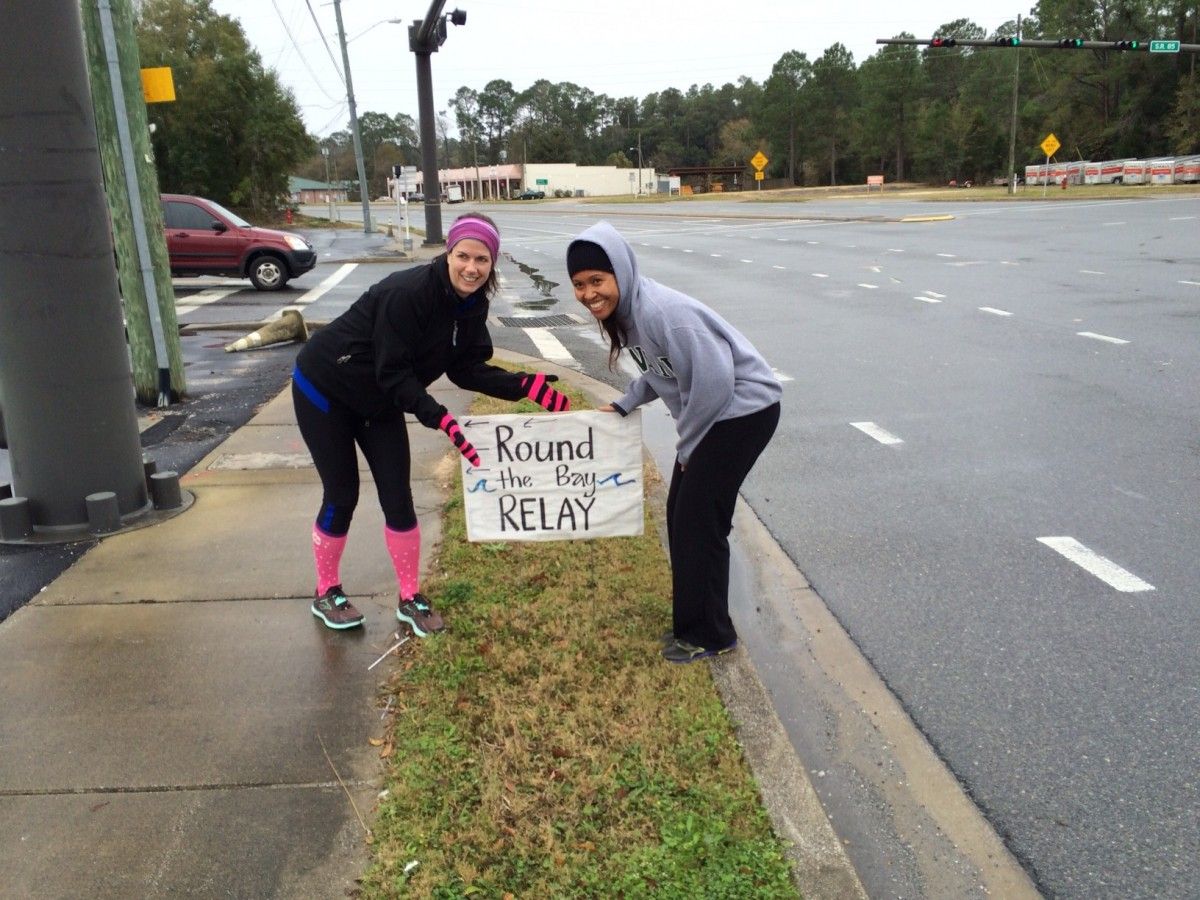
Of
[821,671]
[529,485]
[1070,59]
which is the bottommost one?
[821,671]

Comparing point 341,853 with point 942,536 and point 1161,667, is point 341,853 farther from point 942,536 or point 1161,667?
point 942,536

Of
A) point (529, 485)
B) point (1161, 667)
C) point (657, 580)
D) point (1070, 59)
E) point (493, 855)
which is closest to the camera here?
point (493, 855)

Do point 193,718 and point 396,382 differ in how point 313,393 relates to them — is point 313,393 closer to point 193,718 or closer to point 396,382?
point 396,382

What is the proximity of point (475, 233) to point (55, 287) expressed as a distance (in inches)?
104

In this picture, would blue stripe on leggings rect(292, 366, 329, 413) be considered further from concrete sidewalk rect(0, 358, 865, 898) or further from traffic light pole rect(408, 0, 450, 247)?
traffic light pole rect(408, 0, 450, 247)

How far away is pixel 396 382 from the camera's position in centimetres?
366

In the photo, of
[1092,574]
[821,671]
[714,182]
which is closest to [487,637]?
[821,671]

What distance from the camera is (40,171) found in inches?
194

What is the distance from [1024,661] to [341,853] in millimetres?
2635

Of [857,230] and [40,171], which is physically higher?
[40,171]

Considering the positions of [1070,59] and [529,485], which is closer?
[529,485]

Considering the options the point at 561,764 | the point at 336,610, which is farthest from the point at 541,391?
the point at 561,764

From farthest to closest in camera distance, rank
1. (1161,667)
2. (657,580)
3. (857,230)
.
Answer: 1. (857,230)
2. (657,580)
3. (1161,667)

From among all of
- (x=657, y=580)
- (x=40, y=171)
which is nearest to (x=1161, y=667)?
(x=657, y=580)
